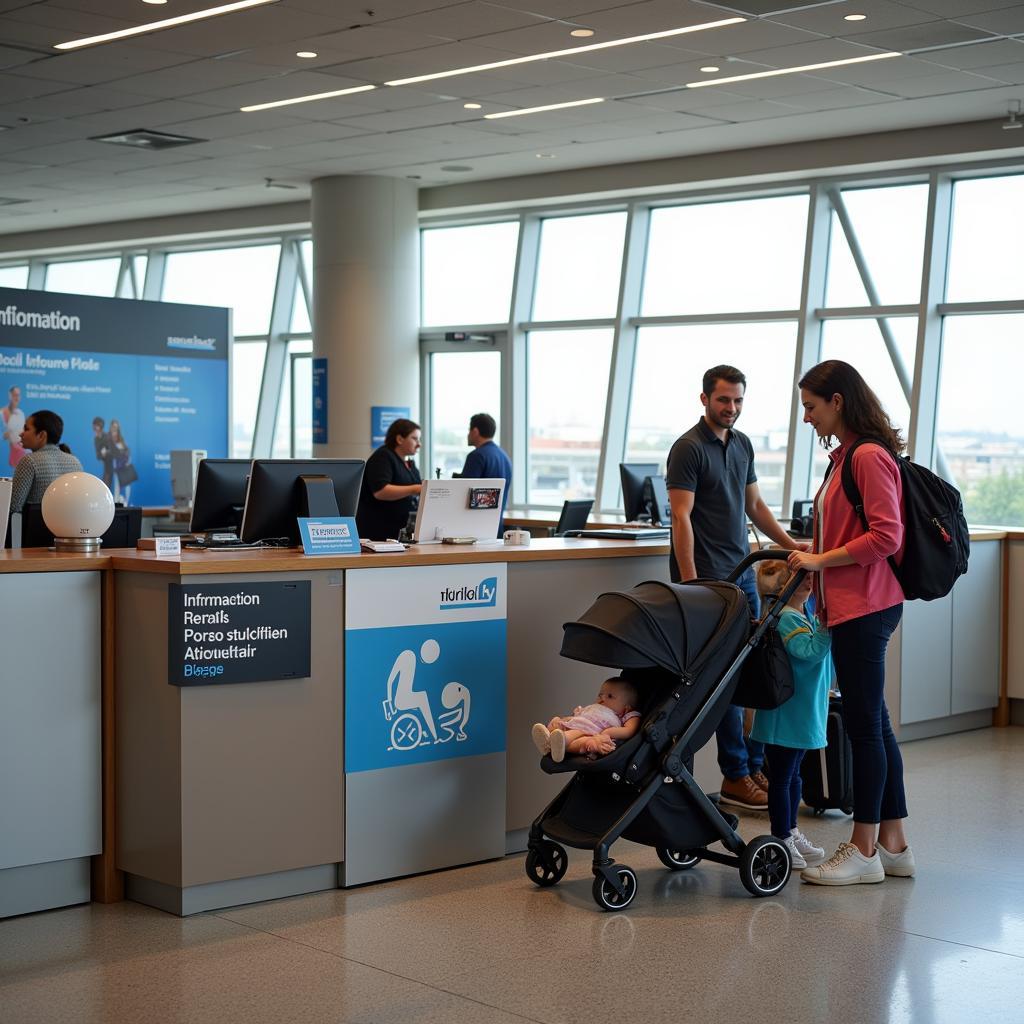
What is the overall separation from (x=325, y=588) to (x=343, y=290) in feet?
25.4

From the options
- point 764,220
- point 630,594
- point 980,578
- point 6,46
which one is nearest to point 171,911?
point 630,594

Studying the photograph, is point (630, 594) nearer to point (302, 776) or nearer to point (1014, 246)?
point (302, 776)

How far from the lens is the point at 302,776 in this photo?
4.34 meters

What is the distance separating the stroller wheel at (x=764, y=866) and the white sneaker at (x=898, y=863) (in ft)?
1.23

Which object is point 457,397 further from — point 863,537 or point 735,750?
point 863,537

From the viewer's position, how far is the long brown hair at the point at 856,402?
176 inches

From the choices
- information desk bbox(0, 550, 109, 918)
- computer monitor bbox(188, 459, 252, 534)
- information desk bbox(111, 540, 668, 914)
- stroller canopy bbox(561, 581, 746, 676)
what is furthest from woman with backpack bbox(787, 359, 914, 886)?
computer monitor bbox(188, 459, 252, 534)

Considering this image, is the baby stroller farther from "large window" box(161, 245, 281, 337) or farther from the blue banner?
"large window" box(161, 245, 281, 337)

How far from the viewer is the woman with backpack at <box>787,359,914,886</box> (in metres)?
4.38

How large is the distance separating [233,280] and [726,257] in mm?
5667

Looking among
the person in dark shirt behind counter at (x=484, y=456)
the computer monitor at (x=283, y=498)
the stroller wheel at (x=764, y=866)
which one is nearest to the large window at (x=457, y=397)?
the person in dark shirt behind counter at (x=484, y=456)

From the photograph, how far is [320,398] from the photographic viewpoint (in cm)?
1188

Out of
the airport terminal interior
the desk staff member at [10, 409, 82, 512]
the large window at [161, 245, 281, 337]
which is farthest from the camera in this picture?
the large window at [161, 245, 281, 337]

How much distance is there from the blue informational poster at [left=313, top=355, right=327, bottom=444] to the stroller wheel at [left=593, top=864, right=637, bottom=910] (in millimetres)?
8012
